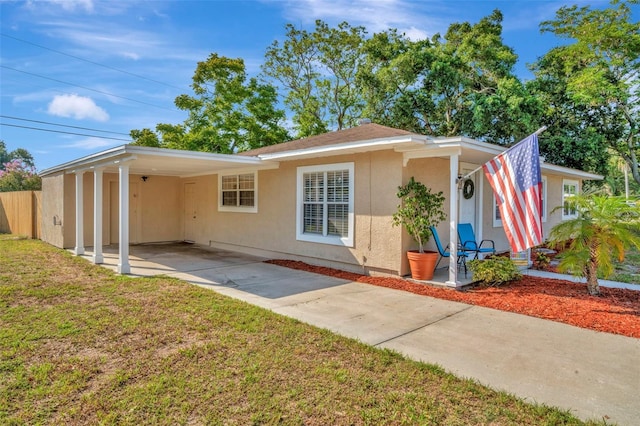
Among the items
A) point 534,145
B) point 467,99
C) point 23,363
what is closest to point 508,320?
point 534,145

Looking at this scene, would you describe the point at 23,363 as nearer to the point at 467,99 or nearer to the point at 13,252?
the point at 13,252

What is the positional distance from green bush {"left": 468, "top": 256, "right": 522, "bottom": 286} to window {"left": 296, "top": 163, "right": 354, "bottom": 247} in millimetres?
2545

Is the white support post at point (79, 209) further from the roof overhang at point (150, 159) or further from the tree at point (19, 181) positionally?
the tree at point (19, 181)

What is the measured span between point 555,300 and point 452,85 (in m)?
13.8

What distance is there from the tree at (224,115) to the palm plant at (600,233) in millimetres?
18980

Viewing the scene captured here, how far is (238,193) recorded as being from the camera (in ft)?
36.4

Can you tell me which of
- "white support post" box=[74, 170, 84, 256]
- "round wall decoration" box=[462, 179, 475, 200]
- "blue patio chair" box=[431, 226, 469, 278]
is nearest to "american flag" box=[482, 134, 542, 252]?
"blue patio chair" box=[431, 226, 469, 278]

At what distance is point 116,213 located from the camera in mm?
12344

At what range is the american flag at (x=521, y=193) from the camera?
17.6 feet

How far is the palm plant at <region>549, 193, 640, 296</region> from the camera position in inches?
215

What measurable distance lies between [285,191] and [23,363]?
21.6 feet

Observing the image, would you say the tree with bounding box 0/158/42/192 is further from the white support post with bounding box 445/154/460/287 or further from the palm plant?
the palm plant

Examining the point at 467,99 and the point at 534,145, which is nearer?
the point at 534,145

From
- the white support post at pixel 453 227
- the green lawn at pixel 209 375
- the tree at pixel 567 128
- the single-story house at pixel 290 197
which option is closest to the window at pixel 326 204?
the single-story house at pixel 290 197
